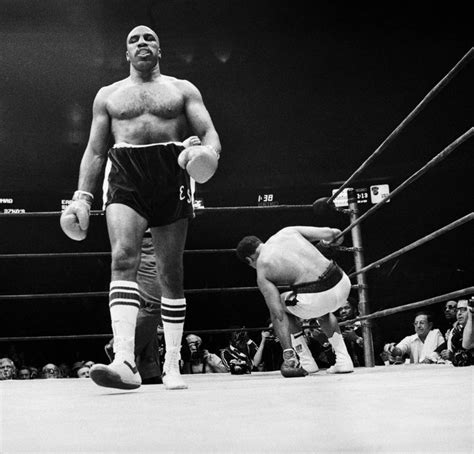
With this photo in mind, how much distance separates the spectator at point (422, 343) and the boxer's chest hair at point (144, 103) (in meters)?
3.19

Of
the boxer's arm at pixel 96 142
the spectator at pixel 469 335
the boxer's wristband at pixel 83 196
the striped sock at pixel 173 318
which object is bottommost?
the spectator at pixel 469 335

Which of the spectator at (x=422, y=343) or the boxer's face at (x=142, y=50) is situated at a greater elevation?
the boxer's face at (x=142, y=50)

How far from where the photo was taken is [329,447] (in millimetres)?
710

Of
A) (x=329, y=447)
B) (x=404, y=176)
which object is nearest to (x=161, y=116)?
(x=329, y=447)

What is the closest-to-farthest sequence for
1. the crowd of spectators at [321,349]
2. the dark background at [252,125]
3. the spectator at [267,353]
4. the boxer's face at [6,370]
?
the crowd of spectators at [321,349]
the spectator at [267,353]
the boxer's face at [6,370]
the dark background at [252,125]

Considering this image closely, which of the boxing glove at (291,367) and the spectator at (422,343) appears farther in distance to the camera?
the spectator at (422,343)

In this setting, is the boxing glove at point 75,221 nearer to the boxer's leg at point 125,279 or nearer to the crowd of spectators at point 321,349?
the boxer's leg at point 125,279

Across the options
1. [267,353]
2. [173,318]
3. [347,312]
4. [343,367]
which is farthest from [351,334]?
[173,318]

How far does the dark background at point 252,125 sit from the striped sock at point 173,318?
3869mm

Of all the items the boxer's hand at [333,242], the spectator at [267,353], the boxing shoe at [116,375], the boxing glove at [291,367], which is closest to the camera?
the boxing shoe at [116,375]

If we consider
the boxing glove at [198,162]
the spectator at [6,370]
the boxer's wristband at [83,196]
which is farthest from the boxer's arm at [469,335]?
the spectator at [6,370]

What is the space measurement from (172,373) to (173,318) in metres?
0.18

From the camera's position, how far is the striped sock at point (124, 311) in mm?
1852

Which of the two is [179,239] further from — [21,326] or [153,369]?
[21,326]
